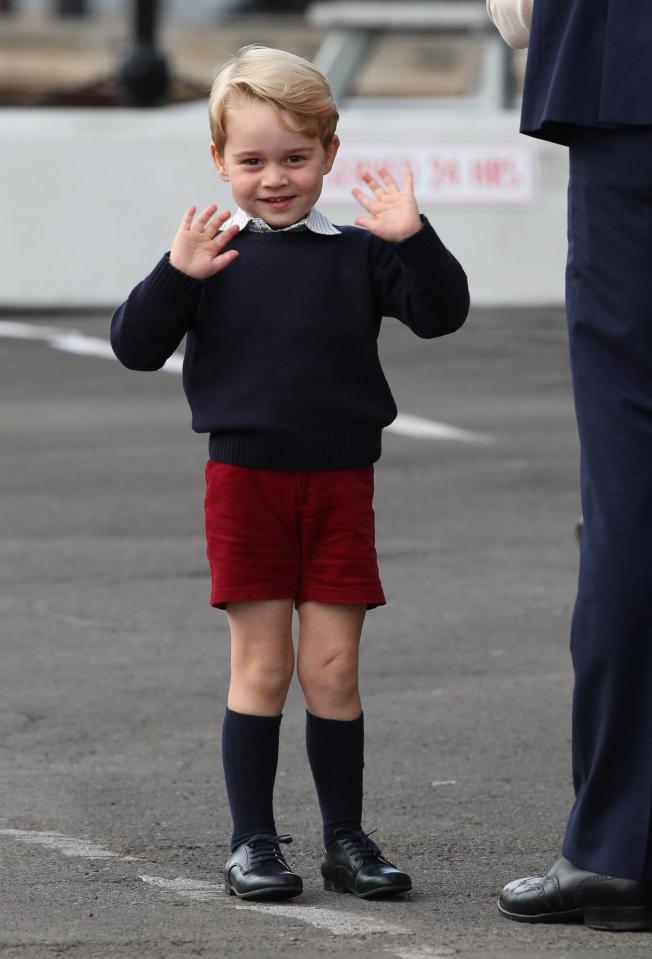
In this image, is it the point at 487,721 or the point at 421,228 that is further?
the point at 487,721

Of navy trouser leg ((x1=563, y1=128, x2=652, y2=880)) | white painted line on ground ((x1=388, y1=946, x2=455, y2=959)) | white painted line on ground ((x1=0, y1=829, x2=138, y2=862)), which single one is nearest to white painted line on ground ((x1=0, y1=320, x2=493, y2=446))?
white painted line on ground ((x1=0, y1=829, x2=138, y2=862))

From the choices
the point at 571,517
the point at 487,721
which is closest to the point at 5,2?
the point at 571,517

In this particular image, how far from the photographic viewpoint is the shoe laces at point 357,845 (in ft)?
12.6

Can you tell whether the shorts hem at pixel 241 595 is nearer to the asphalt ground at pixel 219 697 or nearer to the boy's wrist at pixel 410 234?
the asphalt ground at pixel 219 697

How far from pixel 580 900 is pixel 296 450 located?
954mm

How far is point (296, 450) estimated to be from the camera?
12.5ft

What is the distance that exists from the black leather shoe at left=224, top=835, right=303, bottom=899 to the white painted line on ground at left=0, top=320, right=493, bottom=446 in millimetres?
5952

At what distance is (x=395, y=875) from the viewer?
12.4 feet

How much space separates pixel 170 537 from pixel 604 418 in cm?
439

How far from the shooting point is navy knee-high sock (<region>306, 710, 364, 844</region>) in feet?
12.8

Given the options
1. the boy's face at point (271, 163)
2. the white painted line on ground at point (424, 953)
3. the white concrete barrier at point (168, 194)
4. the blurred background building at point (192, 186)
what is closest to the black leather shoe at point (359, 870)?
the white painted line on ground at point (424, 953)

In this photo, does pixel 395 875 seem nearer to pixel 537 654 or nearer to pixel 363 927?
pixel 363 927

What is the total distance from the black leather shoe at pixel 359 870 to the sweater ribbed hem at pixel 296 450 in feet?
2.29

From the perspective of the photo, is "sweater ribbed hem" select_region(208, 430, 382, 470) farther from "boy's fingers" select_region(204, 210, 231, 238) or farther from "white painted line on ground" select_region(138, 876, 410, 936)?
"white painted line on ground" select_region(138, 876, 410, 936)
